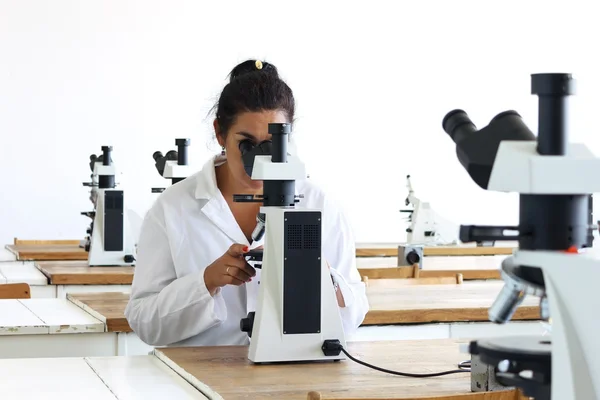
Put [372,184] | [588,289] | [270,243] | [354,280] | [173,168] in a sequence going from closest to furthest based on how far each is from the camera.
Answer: [588,289], [270,243], [354,280], [173,168], [372,184]

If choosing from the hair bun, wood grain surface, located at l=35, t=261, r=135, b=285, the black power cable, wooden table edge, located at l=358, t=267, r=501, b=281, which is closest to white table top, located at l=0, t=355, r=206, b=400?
the black power cable

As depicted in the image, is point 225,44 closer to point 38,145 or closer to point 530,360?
point 38,145

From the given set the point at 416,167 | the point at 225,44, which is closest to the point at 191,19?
the point at 225,44

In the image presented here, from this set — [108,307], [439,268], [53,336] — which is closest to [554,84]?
[53,336]

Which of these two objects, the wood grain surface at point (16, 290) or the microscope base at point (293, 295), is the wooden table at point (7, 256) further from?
the microscope base at point (293, 295)

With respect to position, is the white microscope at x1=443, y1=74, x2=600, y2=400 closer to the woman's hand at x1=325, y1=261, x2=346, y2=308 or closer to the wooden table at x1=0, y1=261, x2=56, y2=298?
the woman's hand at x1=325, y1=261, x2=346, y2=308

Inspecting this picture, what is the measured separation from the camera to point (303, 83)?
7391mm

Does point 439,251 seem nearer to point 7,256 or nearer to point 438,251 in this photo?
point 438,251

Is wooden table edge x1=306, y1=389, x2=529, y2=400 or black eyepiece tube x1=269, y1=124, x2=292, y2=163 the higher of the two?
black eyepiece tube x1=269, y1=124, x2=292, y2=163

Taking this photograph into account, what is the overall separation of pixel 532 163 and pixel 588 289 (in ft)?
0.44

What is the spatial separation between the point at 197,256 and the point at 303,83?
16.7 feet

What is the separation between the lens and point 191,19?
23.2ft

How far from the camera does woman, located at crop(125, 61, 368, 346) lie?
2275 millimetres

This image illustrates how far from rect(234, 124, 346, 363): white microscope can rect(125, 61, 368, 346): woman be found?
8.3 inches
